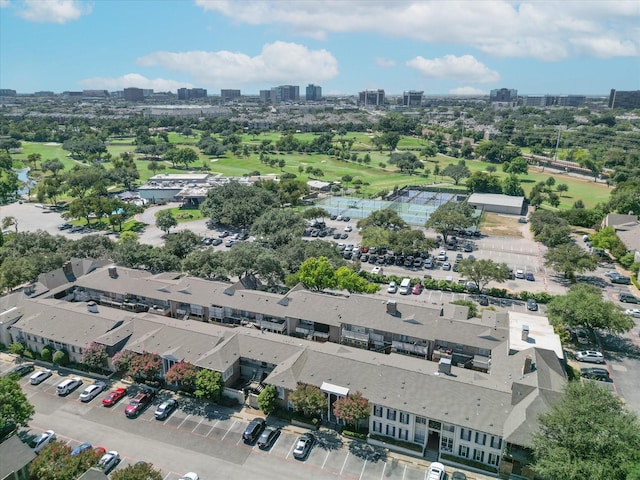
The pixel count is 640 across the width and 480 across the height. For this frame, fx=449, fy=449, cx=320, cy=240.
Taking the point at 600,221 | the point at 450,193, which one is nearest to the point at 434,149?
the point at 450,193

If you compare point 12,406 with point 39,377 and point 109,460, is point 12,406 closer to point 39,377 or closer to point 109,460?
point 109,460

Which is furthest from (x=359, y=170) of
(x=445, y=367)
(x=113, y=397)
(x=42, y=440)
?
(x=42, y=440)

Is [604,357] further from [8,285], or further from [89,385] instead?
[8,285]

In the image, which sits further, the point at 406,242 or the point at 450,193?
the point at 450,193

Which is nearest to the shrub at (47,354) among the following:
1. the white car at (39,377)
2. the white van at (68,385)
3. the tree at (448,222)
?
the white car at (39,377)

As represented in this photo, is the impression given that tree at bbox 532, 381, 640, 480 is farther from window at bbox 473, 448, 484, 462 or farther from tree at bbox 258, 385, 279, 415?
tree at bbox 258, 385, 279, 415

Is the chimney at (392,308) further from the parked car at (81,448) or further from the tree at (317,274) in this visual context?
the parked car at (81,448)
